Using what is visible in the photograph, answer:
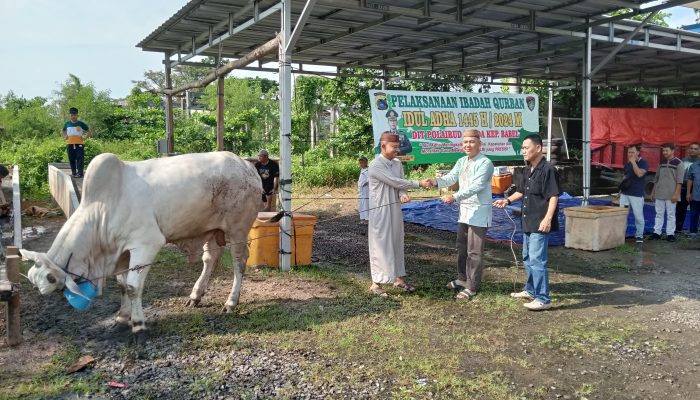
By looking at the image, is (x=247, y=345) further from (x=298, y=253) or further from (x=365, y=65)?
(x=365, y=65)

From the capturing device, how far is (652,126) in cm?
1695

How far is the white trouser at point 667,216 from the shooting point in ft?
32.0

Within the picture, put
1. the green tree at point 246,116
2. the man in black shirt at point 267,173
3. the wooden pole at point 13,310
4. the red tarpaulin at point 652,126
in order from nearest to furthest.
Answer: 1. the wooden pole at point 13,310
2. the man in black shirt at point 267,173
3. the red tarpaulin at point 652,126
4. the green tree at point 246,116

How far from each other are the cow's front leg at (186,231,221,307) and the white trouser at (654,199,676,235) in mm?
7597

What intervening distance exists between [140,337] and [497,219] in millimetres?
8290

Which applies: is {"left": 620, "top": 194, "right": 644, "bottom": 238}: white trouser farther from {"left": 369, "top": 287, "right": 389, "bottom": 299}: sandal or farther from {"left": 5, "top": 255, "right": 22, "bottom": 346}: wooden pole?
{"left": 5, "top": 255, "right": 22, "bottom": 346}: wooden pole

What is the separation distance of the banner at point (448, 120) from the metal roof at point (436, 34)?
3.99 ft

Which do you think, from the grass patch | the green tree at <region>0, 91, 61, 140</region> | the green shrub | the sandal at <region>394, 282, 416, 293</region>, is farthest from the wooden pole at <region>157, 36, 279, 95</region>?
the green tree at <region>0, 91, 61, 140</region>

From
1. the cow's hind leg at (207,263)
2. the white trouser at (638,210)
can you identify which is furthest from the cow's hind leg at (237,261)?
the white trouser at (638,210)

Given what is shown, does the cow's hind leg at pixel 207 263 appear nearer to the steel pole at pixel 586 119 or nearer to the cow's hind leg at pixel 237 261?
the cow's hind leg at pixel 237 261

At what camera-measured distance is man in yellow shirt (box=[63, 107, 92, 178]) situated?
38.7 ft

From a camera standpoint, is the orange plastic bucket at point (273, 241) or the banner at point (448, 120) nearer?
the orange plastic bucket at point (273, 241)

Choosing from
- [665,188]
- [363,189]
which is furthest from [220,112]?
[665,188]

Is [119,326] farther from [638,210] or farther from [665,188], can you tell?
[665,188]
